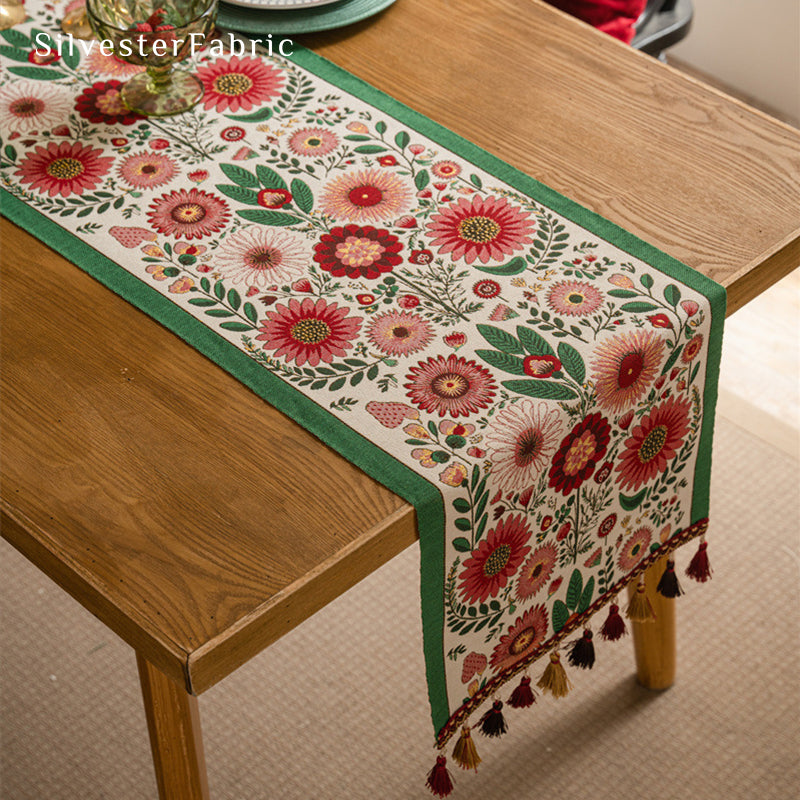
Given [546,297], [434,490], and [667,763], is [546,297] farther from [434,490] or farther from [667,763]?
[667,763]

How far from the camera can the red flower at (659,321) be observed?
2.95 feet

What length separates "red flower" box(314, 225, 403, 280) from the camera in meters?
0.95

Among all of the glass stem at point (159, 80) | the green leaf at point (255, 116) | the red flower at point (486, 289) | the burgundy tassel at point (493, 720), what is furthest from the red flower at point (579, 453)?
the glass stem at point (159, 80)

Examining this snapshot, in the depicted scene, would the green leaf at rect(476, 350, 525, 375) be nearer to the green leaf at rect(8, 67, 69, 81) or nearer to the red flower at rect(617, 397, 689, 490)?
the red flower at rect(617, 397, 689, 490)

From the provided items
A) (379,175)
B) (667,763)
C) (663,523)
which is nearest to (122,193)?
(379,175)

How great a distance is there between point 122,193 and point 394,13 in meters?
0.44

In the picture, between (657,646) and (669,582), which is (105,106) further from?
(657,646)

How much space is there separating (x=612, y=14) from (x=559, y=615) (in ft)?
3.26

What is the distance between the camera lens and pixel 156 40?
107 cm

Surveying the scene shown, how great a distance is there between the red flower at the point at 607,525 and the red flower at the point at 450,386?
0.77 ft

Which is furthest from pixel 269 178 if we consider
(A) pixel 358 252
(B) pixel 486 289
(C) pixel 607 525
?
(C) pixel 607 525

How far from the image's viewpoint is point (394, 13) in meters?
1.27

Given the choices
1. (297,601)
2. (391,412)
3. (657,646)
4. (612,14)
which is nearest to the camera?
(297,601)

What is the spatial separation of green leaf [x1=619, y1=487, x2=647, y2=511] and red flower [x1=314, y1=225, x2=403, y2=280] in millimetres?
304
